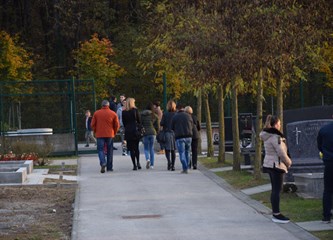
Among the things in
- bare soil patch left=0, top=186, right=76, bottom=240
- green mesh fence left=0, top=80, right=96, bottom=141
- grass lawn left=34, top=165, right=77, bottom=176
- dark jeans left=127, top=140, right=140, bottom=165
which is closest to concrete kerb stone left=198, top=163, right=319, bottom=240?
dark jeans left=127, top=140, right=140, bottom=165

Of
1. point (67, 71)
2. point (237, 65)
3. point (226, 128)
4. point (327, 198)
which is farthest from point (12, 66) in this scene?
point (327, 198)

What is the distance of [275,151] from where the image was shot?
48.7 ft

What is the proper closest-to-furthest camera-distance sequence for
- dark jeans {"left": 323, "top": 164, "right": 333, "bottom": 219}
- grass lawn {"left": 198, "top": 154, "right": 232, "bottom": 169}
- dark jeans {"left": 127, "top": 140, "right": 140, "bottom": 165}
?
dark jeans {"left": 323, "top": 164, "right": 333, "bottom": 219}
dark jeans {"left": 127, "top": 140, "right": 140, "bottom": 165}
grass lawn {"left": 198, "top": 154, "right": 232, "bottom": 169}

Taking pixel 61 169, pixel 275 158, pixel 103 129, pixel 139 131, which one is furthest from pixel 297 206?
pixel 61 169

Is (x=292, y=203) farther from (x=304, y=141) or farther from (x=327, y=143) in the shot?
(x=304, y=141)

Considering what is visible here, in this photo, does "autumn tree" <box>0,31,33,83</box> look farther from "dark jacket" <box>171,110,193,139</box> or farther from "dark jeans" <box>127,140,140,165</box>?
"dark jacket" <box>171,110,193,139</box>

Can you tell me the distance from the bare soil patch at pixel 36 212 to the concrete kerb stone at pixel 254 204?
10.5ft

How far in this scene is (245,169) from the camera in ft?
75.9

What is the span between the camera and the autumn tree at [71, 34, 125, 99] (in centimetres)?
4491

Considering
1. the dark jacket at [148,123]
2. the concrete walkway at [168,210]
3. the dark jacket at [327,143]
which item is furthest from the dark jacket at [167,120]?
the dark jacket at [327,143]

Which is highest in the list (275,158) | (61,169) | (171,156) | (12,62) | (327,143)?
(12,62)

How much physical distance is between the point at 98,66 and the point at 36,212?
2888cm

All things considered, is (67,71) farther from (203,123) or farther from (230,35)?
(230,35)

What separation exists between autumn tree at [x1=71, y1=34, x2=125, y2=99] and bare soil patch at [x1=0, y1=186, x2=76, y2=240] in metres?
24.5
